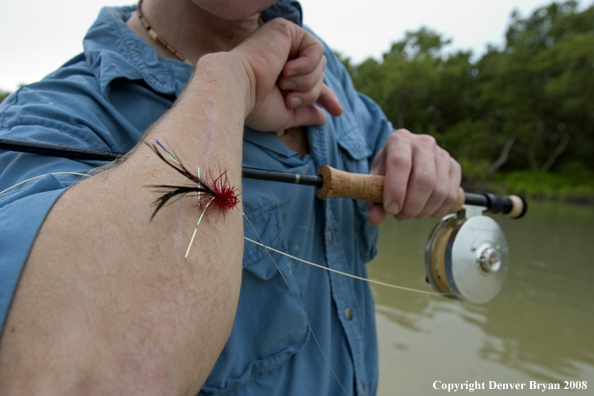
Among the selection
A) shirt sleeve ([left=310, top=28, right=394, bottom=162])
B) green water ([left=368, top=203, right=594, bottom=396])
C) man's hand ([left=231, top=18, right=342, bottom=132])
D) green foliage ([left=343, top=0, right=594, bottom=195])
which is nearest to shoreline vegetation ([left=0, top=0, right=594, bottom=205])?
green foliage ([left=343, top=0, right=594, bottom=195])

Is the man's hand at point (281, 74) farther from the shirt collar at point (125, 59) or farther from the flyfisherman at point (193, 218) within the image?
the shirt collar at point (125, 59)

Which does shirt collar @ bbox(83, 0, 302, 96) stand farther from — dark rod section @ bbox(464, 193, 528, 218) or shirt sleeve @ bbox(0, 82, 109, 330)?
dark rod section @ bbox(464, 193, 528, 218)

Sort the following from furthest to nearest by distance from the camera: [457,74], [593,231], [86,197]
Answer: [457,74]
[593,231]
[86,197]

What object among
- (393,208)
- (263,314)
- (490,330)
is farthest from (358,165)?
(490,330)

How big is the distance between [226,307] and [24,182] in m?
0.48

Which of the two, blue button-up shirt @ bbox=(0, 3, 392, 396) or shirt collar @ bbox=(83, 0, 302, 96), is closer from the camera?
blue button-up shirt @ bbox=(0, 3, 392, 396)

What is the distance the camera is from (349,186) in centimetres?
141

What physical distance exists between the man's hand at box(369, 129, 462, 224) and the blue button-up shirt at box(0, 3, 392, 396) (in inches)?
10.6

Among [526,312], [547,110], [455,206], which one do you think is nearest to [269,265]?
[455,206]

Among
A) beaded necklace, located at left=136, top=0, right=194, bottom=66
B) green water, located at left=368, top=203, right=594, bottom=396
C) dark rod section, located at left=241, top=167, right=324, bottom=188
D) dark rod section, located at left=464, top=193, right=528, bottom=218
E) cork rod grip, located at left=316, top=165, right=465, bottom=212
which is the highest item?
beaded necklace, located at left=136, top=0, right=194, bottom=66

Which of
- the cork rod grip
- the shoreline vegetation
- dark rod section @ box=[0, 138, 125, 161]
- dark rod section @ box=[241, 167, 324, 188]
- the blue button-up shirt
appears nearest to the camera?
dark rod section @ box=[0, 138, 125, 161]

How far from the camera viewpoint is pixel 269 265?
1.31 metres

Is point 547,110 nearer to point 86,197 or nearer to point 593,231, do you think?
point 593,231

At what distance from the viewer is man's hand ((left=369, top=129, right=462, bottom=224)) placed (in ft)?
4.70
